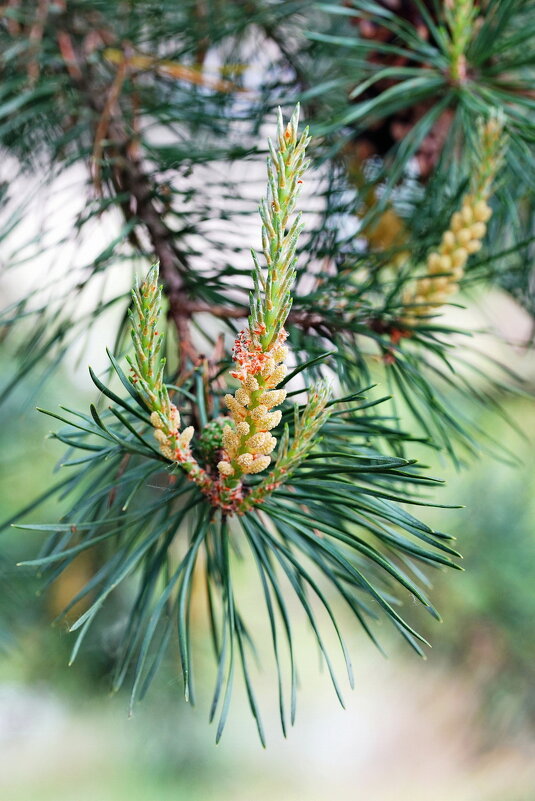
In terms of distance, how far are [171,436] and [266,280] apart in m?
0.05

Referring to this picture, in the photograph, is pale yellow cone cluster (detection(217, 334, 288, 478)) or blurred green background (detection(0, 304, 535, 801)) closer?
pale yellow cone cluster (detection(217, 334, 288, 478))

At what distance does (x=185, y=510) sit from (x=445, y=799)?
0.65 m

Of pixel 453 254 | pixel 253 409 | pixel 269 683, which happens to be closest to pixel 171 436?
pixel 253 409

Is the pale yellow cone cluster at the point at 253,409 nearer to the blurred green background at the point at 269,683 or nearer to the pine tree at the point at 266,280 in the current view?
the pine tree at the point at 266,280

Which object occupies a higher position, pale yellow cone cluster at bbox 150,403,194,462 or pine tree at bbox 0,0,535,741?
pine tree at bbox 0,0,535,741

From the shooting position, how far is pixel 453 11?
0.26m

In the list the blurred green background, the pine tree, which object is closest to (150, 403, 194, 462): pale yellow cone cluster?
the pine tree

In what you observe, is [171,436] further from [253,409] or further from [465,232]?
[465,232]

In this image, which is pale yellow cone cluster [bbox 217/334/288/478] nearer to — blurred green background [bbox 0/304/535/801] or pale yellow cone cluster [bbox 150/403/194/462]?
pale yellow cone cluster [bbox 150/403/194/462]

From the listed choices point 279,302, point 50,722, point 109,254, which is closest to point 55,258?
point 109,254

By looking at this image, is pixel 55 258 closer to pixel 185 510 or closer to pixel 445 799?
pixel 185 510

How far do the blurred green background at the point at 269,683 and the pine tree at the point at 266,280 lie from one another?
0.21 ft

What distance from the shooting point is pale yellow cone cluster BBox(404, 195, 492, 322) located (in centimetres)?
23

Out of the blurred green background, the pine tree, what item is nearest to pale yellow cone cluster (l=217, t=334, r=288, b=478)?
the pine tree
